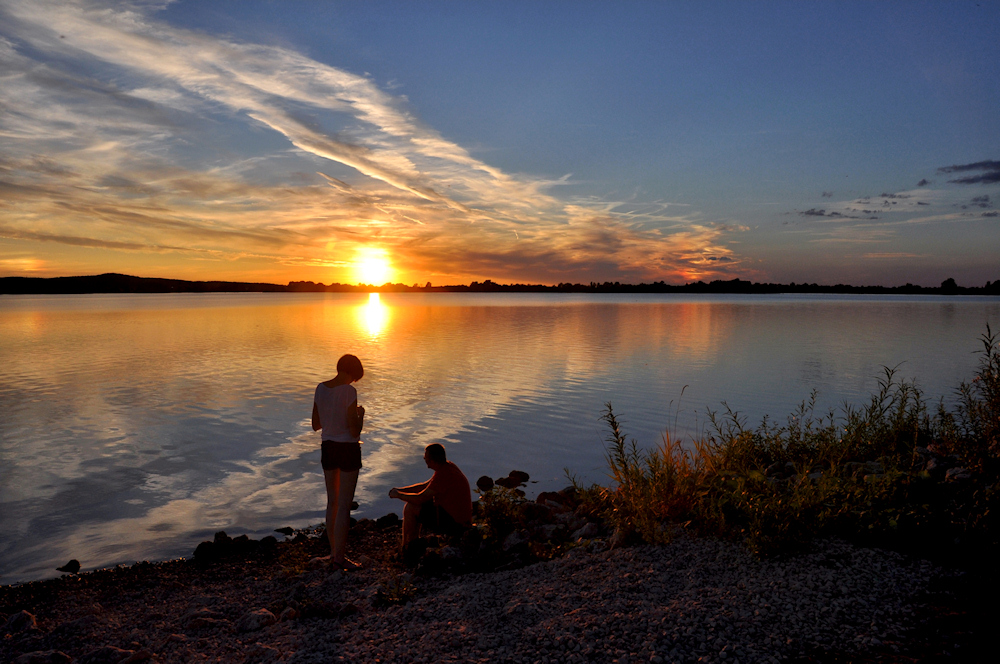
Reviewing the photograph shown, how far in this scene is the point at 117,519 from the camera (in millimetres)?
9930

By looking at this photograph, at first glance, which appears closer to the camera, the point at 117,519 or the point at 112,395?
the point at 117,519

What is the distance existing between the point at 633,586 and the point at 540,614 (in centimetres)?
93

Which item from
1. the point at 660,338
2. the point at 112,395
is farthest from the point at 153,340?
the point at 660,338

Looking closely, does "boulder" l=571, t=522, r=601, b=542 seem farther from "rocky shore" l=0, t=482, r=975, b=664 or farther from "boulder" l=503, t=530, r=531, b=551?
"boulder" l=503, t=530, r=531, b=551

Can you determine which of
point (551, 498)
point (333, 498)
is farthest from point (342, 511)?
point (551, 498)

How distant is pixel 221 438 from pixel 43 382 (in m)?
13.1

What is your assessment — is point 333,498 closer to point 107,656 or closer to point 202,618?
point 202,618

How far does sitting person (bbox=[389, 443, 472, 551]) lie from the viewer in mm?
7723

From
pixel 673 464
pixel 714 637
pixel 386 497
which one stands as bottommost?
pixel 386 497

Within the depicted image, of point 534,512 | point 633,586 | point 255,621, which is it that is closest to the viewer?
point 633,586

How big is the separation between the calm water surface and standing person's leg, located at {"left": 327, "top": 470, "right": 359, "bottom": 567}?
304cm

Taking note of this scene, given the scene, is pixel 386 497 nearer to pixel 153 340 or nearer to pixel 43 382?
pixel 43 382

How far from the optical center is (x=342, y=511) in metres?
7.19

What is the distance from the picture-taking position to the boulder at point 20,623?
588 cm
